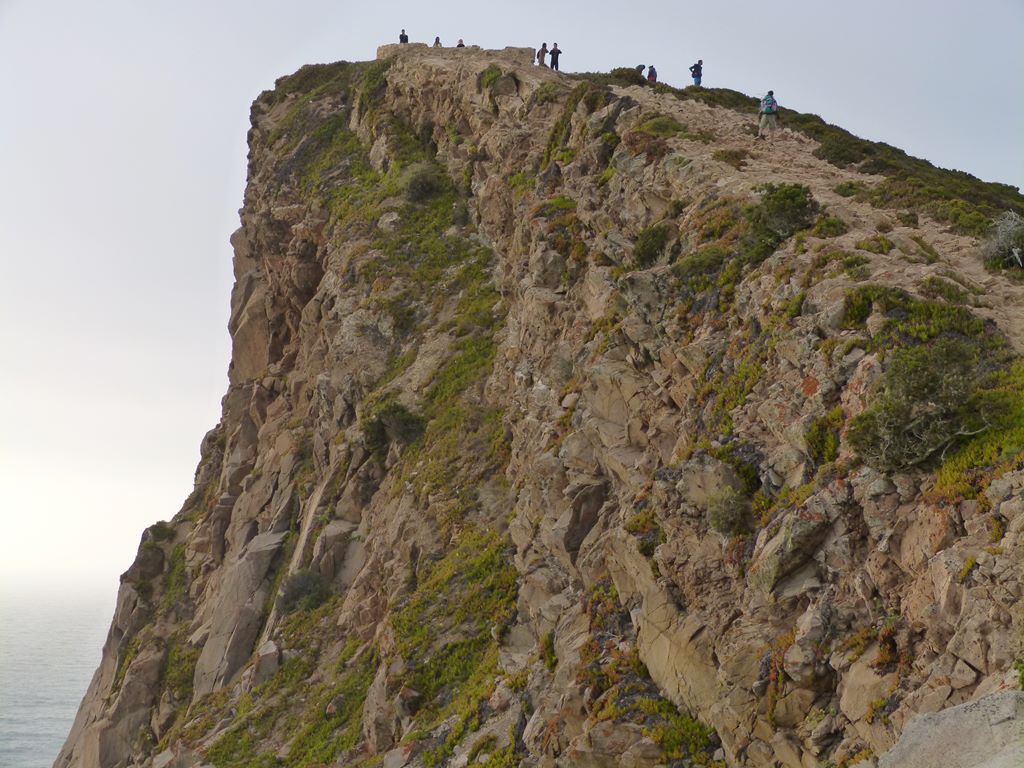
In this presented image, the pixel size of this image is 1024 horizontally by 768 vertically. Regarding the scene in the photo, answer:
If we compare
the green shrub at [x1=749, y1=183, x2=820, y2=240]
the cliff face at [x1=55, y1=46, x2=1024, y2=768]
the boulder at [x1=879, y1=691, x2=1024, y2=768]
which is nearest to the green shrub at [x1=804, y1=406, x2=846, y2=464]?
the cliff face at [x1=55, y1=46, x2=1024, y2=768]

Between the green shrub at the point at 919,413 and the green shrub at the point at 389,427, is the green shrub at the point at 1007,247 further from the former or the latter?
the green shrub at the point at 389,427

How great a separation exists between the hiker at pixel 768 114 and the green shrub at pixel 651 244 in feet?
27.8

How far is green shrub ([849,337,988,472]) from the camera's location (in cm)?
1039

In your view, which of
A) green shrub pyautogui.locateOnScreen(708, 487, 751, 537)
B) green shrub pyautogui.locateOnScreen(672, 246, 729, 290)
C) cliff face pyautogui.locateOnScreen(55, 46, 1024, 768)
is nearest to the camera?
cliff face pyautogui.locateOnScreen(55, 46, 1024, 768)

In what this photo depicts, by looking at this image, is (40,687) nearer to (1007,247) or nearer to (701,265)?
(701,265)

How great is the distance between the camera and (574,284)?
24.0m

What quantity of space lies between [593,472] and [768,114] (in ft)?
49.8

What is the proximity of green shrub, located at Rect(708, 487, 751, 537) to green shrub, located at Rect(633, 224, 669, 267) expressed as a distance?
30.5ft

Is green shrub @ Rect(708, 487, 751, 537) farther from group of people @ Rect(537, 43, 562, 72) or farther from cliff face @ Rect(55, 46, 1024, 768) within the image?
group of people @ Rect(537, 43, 562, 72)

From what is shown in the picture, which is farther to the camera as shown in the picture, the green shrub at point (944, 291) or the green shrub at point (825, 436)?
the green shrub at point (944, 291)

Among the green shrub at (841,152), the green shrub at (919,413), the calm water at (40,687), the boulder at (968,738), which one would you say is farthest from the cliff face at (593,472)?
the calm water at (40,687)

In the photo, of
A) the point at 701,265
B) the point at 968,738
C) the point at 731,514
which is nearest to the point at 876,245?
the point at 701,265

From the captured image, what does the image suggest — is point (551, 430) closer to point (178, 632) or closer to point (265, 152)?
point (178, 632)

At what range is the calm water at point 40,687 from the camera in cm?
7606
